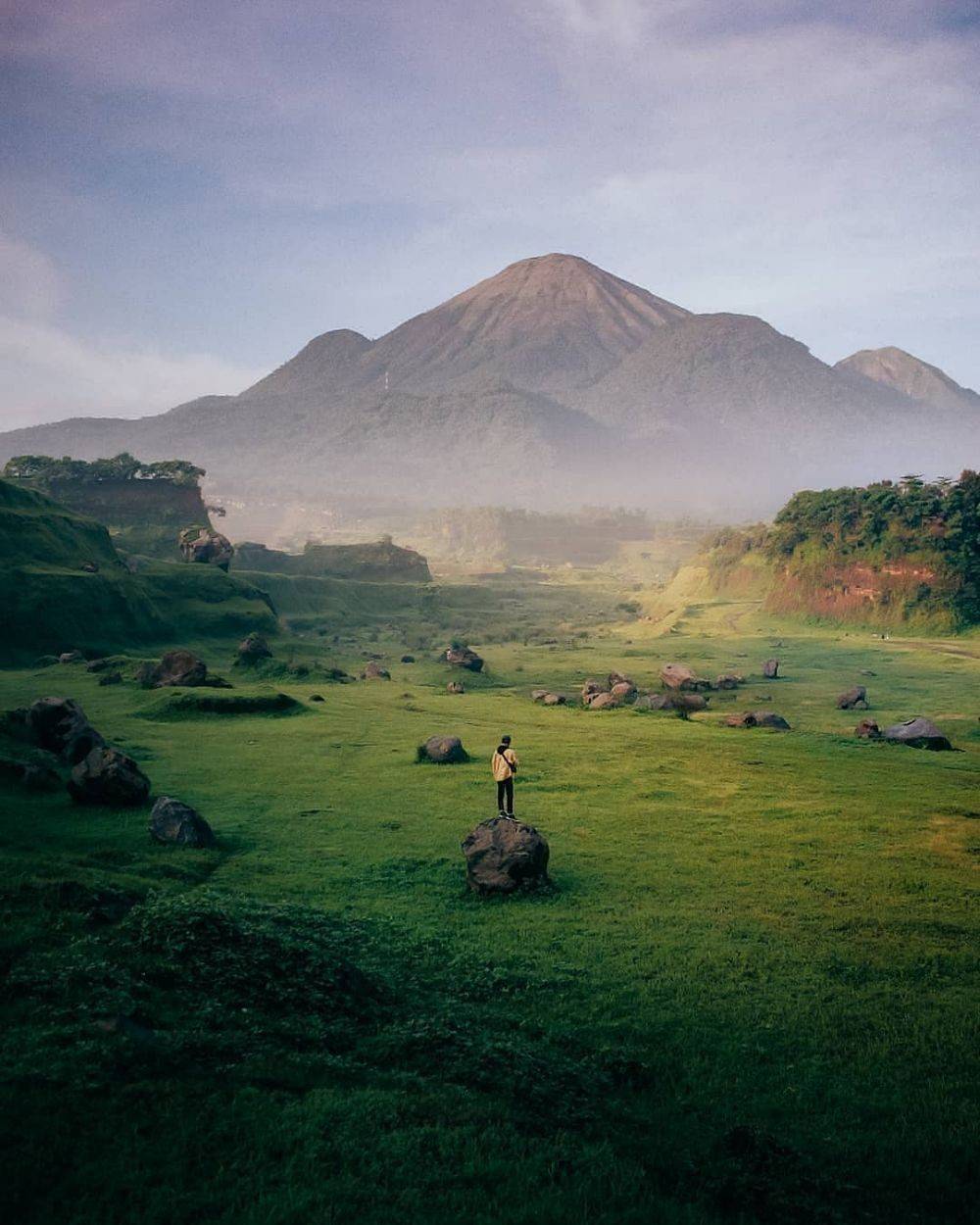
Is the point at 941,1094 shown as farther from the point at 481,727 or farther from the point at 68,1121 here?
the point at 481,727

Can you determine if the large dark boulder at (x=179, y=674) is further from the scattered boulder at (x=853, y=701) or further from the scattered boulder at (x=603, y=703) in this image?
the scattered boulder at (x=853, y=701)

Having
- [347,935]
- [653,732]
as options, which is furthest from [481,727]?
[347,935]

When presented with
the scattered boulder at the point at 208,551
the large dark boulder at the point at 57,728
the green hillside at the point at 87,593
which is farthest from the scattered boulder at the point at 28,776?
the scattered boulder at the point at 208,551

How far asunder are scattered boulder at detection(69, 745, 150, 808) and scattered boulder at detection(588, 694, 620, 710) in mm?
27777

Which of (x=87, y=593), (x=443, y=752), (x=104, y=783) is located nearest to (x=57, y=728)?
(x=104, y=783)

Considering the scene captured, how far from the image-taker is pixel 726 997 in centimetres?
1277

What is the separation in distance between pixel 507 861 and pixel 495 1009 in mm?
4994

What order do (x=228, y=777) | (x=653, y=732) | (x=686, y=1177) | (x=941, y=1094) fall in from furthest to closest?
(x=653, y=732) < (x=228, y=777) < (x=941, y=1094) < (x=686, y=1177)

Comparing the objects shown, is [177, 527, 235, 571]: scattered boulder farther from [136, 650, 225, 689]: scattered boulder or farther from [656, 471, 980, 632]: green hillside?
[656, 471, 980, 632]: green hillside

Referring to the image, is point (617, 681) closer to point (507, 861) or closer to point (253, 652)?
point (253, 652)

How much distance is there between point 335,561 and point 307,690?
298 ft

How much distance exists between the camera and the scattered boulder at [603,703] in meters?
45.4

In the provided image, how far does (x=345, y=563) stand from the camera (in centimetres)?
13588

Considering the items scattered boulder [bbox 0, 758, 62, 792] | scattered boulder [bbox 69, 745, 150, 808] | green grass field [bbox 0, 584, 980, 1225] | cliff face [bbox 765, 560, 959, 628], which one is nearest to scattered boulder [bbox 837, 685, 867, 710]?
green grass field [bbox 0, 584, 980, 1225]
